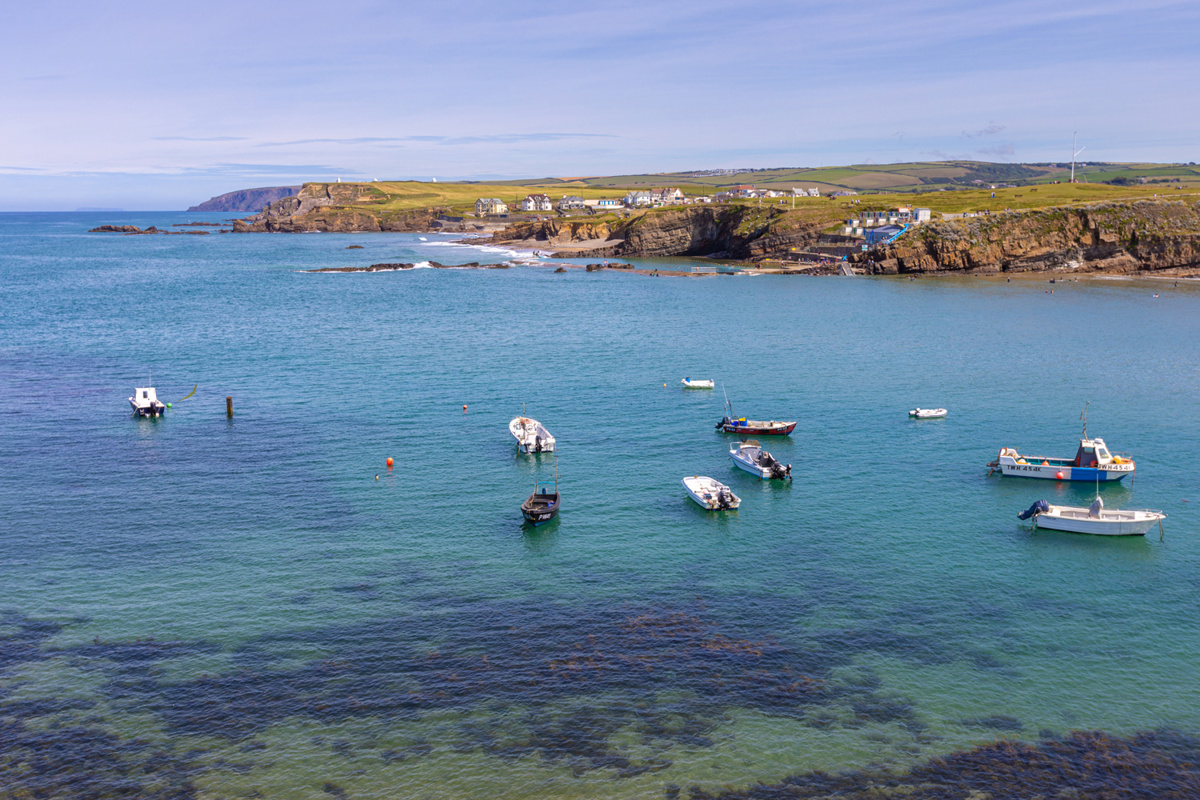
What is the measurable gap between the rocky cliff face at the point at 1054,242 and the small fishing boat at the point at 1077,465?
130 metres

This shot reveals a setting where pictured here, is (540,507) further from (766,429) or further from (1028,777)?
(1028,777)

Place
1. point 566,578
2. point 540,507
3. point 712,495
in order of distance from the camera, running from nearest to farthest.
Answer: point 566,578, point 540,507, point 712,495

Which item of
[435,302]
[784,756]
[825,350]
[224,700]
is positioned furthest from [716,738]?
[435,302]

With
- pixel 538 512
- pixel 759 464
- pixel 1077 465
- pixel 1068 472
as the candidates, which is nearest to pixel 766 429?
pixel 759 464

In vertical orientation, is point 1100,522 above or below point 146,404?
below

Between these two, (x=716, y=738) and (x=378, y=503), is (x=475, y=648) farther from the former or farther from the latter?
(x=378, y=503)

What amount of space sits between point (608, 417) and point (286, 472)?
28186 millimetres

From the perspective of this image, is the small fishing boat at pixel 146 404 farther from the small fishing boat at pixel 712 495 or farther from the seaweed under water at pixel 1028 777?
the seaweed under water at pixel 1028 777

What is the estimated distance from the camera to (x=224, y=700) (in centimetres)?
3472

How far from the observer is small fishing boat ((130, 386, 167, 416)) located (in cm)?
7419

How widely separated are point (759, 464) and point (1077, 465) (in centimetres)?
2288

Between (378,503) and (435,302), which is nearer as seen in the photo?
(378,503)

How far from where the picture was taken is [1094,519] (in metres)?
51.7

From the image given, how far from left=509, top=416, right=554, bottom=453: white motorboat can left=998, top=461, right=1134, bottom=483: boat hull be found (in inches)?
1315
